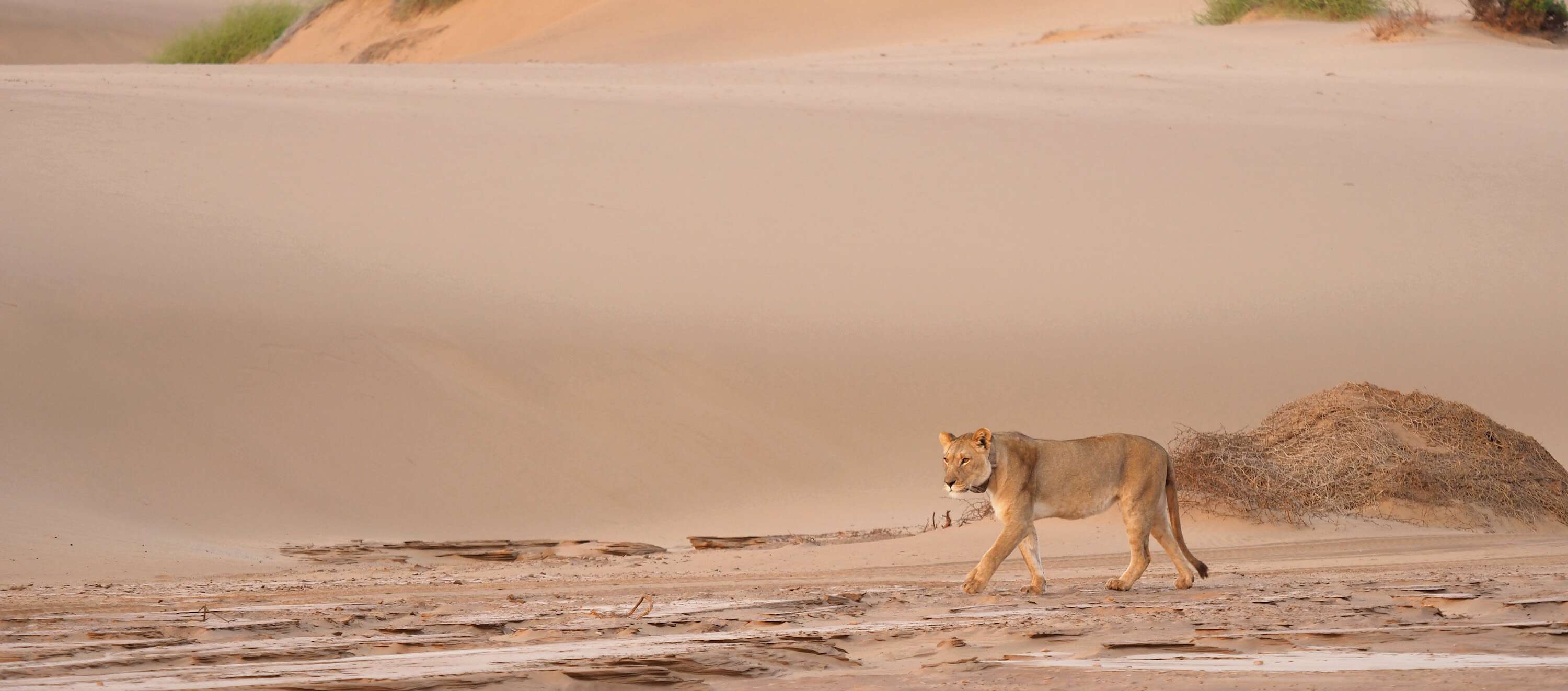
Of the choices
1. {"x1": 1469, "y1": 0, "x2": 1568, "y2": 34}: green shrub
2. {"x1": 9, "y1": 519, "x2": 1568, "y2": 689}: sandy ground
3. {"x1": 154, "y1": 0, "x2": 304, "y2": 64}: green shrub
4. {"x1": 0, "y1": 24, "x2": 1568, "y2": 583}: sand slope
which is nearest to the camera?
{"x1": 9, "y1": 519, "x2": 1568, "y2": 689}: sandy ground

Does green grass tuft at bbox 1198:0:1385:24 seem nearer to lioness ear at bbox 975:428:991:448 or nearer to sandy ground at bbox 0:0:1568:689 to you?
sandy ground at bbox 0:0:1568:689

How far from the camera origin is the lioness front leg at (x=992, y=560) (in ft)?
24.2

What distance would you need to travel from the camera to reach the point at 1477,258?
713 inches

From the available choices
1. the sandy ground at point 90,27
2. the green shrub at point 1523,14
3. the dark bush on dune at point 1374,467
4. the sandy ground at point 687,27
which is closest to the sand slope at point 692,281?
the dark bush on dune at point 1374,467

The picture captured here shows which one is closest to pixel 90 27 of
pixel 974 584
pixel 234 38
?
pixel 234 38

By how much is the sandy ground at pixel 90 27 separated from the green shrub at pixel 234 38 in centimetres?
888

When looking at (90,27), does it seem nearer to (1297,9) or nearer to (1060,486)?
(1297,9)

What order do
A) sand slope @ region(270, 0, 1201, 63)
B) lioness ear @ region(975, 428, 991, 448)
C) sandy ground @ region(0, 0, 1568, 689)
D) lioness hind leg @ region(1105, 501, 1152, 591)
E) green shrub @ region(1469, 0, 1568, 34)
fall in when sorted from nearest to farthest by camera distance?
sandy ground @ region(0, 0, 1568, 689), lioness ear @ region(975, 428, 991, 448), lioness hind leg @ region(1105, 501, 1152, 591), green shrub @ region(1469, 0, 1568, 34), sand slope @ region(270, 0, 1201, 63)

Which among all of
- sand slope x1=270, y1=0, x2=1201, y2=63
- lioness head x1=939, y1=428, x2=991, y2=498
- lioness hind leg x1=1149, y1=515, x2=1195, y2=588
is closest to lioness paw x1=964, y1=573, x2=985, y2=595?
lioness head x1=939, y1=428, x2=991, y2=498

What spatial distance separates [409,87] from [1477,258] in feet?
42.3

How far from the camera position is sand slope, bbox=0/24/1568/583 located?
12.7 metres

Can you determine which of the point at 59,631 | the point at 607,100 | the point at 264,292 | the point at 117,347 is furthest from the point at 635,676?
the point at 607,100

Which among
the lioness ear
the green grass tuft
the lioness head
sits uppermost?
the green grass tuft

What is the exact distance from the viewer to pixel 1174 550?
7.76m
